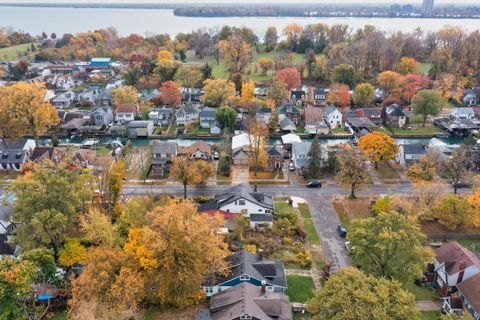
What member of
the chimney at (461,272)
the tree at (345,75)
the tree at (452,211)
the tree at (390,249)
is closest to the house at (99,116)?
the tree at (345,75)

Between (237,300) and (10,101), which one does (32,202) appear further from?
(10,101)

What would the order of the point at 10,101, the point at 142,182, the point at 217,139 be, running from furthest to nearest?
the point at 217,139 → the point at 10,101 → the point at 142,182

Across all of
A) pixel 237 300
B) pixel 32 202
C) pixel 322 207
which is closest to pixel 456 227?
pixel 322 207

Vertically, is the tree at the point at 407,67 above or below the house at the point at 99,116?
above

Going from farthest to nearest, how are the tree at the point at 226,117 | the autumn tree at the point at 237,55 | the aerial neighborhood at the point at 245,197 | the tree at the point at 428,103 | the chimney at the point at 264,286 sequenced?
the autumn tree at the point at 237,55 < the tree at the point at 428,103 < the tree at the point at 226,117 < the chimney at the point at 264,286 < the aerial neighborhood at the point at 245,197

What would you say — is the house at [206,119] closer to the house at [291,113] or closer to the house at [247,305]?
the house at [291,113]

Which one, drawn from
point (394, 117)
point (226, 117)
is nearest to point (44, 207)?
point (226, 117)

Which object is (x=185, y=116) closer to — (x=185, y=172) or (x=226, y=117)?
(x=226, y=117)
